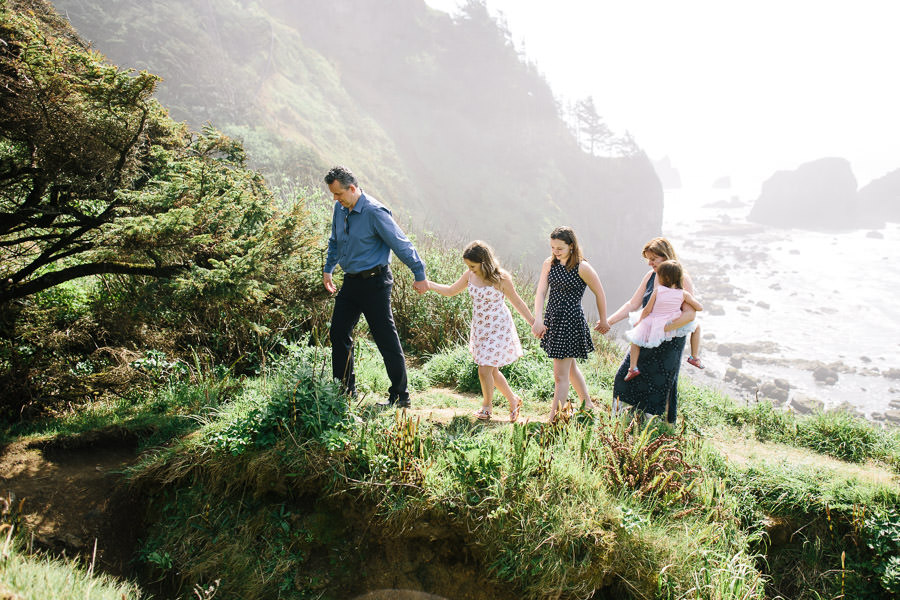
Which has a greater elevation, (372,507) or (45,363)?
(45,363)

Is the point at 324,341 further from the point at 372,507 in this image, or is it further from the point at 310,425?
the point at 372,507

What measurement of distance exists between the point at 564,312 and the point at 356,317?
1.98 m

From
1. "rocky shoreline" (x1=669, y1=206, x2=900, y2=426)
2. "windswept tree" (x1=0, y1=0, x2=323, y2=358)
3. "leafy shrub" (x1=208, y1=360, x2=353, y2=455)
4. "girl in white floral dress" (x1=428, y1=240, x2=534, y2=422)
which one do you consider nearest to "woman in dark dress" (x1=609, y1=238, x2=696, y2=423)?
"girl in white floral dress" (x1=428, y1=240, x2=534, y2=422)

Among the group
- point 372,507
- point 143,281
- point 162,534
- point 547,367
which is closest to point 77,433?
point 162,534

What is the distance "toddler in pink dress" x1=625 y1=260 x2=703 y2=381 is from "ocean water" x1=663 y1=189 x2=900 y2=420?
1173 inches

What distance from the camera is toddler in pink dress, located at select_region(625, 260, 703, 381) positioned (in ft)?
14.3

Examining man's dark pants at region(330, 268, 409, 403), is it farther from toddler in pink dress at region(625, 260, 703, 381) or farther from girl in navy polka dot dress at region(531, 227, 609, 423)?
toddler in pink dress at region(625, 260, 703, 381)

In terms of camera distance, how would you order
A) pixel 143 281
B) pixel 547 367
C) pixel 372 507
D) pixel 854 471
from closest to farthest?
pixel 372 507
pixel 854 471
pixel 143 281
pixel 547 367

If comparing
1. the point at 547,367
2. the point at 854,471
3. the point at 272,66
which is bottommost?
the point at 854,471

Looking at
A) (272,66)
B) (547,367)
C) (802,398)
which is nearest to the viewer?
(547,367)

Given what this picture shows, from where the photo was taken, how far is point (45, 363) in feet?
16.1

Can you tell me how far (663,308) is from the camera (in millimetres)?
4418

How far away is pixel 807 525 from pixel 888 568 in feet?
1.81

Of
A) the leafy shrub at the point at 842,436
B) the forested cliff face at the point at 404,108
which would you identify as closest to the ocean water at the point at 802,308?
the forested cliff face at the point at 404,108
